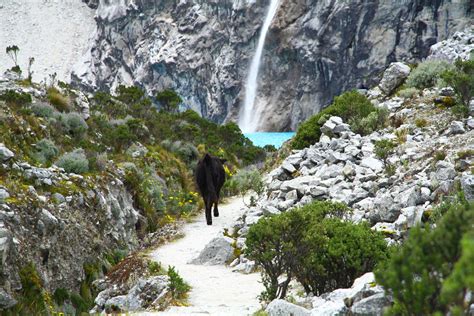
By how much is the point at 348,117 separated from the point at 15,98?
38.8 ft

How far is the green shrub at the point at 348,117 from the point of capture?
16828 mm

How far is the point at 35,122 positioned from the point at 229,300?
349 inches

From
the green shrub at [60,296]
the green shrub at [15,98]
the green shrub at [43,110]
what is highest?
the green shrub at [15,98]

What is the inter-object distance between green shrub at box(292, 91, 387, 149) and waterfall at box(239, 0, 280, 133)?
55.8 m

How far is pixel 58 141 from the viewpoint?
14906mm

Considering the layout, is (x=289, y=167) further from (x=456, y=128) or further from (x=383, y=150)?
(x=456, y=128)

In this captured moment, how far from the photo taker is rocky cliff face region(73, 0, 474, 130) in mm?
63906

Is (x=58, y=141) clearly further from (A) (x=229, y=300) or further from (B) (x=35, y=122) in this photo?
(A) (x=229, y=300)

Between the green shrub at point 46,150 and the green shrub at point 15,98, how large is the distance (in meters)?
2.32

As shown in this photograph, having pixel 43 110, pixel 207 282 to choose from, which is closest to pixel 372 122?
pixel 207 282

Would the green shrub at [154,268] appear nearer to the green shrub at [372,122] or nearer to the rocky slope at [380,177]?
the rocky slope at [380,177]

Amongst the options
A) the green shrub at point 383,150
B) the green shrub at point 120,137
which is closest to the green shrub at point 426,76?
the green shrub at point 383,150

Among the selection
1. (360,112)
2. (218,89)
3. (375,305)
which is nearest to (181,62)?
(218,89)

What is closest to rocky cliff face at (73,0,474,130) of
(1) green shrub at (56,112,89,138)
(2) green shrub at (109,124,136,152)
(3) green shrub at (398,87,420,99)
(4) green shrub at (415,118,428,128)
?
(3) green shrub at (398,87,420,99)
